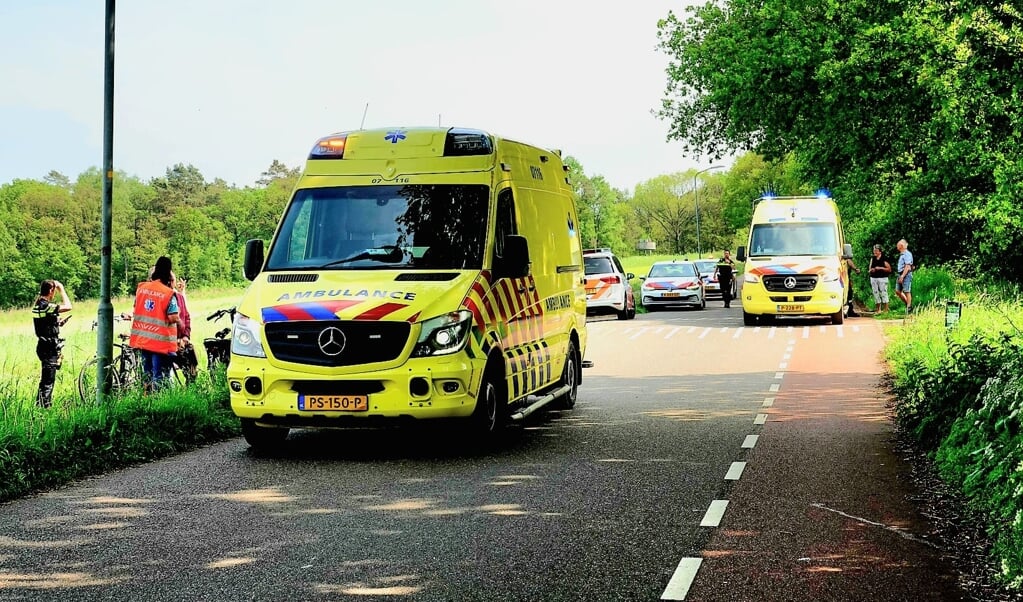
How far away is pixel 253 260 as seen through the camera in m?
10.2

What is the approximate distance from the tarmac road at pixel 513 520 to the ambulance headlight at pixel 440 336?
0.90 meters

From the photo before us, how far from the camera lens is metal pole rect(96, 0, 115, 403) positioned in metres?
10.4

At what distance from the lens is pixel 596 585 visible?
546 cm

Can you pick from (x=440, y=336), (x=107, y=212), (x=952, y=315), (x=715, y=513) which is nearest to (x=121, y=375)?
(x=107, y=212)

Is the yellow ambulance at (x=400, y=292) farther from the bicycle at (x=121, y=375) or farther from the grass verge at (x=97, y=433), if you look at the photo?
the bicycle at (x=121, y=375)

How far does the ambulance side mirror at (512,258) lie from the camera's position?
9.81m

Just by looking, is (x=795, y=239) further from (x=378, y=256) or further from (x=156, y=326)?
(x=378, y=256)

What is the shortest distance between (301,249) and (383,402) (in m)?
1.88

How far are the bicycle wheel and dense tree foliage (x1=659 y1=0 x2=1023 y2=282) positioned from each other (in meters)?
15.6

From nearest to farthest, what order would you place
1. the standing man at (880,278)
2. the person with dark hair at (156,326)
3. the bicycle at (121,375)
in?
the bicycle at (121,375) < the person with dark hair at (156,326) < the standing man at (880,278)

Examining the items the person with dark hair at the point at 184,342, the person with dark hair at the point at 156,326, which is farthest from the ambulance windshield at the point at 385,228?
the person with dark hair at the point at 184,342

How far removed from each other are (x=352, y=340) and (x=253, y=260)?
1.70 metres

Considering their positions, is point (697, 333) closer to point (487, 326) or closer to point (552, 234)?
point (552, 234)

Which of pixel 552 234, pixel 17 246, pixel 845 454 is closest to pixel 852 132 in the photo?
pixel 552 234
